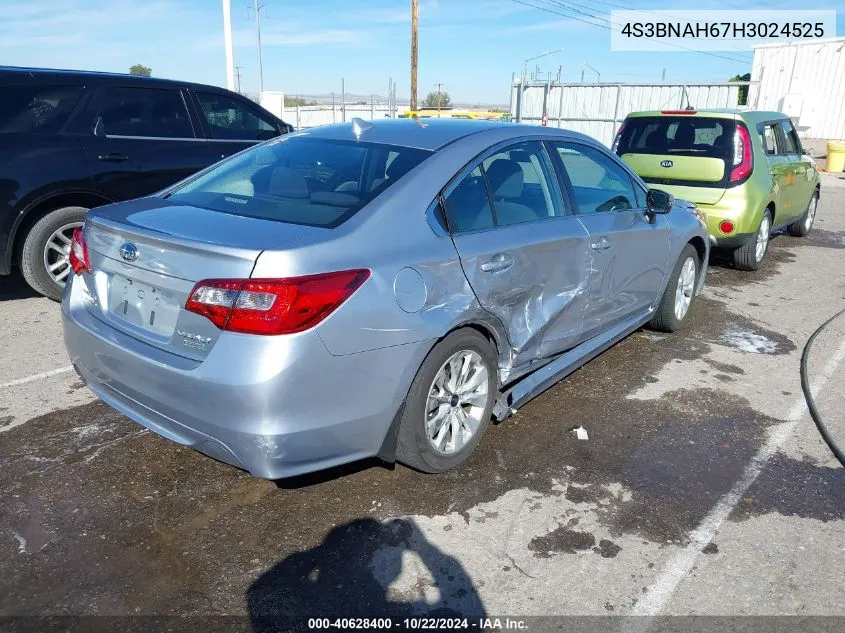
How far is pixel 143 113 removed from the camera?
618 cm

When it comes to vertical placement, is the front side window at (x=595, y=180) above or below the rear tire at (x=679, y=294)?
above

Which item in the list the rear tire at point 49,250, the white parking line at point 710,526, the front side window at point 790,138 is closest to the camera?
the white parking line at point 710,526

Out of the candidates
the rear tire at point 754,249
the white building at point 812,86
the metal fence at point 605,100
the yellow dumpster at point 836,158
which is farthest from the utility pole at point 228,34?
the white building at point 812,86

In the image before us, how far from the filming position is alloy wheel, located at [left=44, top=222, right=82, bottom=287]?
5.73m

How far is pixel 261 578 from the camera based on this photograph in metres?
2.62

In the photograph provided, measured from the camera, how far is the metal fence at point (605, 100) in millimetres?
21500

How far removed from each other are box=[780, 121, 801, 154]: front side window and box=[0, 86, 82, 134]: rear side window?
7.63 m

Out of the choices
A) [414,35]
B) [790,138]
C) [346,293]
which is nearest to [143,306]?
[346,293]

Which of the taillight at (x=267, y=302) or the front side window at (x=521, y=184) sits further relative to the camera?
the front side window at (x=521, y=184)

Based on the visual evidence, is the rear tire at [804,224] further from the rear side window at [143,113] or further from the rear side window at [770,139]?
the rear side window at [143,113]

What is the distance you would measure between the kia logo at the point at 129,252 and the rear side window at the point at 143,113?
3594 mm

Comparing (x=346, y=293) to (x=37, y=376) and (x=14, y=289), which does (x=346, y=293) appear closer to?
(x=37, y=376)

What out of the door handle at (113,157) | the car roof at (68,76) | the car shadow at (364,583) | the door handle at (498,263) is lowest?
the car shadow at (364,583)

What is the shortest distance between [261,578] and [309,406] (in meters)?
0.67
